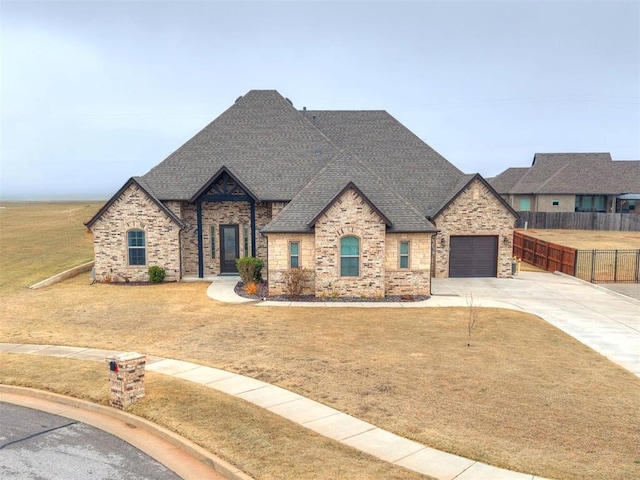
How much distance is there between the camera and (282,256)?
22125mm

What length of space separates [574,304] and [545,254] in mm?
10786

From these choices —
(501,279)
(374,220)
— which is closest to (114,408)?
(374,220)

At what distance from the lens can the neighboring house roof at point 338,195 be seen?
21875 millimetres

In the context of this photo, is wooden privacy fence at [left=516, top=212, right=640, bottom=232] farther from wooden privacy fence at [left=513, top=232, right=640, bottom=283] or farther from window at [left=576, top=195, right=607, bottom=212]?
wooden privacy fence at [left=513, top=232, right=640, bottom=283]

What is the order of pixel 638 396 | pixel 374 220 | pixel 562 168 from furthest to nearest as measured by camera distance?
1. pixel 562 168
2. pixel 374 220
3. pixel 638 396

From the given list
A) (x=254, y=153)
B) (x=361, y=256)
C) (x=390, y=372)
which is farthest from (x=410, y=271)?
(x=254, y=153)

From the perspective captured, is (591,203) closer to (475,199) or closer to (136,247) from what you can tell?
(475,199)

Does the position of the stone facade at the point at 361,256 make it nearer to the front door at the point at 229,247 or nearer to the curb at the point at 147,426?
the front door at the point at 229,247

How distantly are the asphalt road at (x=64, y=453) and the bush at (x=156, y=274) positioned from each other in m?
14.7

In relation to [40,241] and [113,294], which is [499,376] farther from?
[40,241]

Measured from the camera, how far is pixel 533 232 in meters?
51.7

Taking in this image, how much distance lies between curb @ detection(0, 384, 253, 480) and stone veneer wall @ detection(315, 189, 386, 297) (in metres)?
12.4

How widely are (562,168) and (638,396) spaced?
53.5 m

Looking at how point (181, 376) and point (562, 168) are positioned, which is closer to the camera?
point (181, 376)
